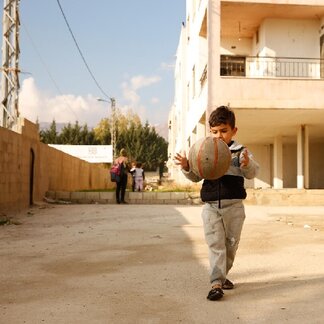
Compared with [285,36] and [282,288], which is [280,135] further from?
[282,288]

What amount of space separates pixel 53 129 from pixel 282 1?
2001 inches

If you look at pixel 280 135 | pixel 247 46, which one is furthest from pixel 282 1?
pixel 280 135

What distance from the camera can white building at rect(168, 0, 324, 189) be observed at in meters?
15.3

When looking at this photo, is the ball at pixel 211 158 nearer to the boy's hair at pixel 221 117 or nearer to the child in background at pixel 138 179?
the boy's hair at pixel 221 117

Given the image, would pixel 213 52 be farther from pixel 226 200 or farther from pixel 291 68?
pixel 226 200

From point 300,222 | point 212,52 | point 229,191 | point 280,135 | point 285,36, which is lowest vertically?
point 300,222

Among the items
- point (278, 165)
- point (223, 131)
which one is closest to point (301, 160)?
point (278, 165)

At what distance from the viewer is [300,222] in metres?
9.12

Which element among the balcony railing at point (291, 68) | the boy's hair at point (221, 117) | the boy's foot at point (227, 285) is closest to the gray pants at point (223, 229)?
the boy's foot at point (227, 285)

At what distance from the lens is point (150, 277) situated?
403 cm

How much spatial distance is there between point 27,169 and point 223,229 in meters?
9.75

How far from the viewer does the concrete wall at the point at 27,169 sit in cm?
1025

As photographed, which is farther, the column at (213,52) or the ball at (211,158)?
the column at (213,52)

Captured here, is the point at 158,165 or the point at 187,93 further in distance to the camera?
the point at 158,165
